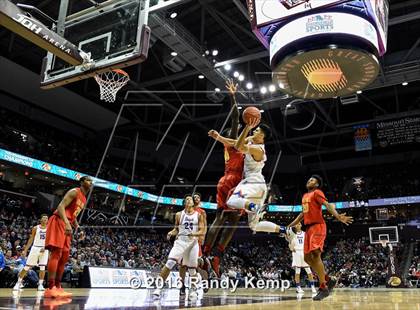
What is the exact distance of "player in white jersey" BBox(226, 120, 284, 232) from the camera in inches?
175

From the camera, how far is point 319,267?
248 inches

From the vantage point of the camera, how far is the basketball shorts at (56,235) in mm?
6062

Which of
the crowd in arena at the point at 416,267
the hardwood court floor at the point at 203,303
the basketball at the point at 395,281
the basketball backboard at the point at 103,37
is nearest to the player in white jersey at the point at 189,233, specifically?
the hardwood court floor at the point at 203,303

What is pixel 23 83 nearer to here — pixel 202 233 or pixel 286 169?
pixel 202 233

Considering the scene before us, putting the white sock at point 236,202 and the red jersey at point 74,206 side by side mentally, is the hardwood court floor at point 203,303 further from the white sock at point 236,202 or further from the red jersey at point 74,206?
the red jersey at point 74,206

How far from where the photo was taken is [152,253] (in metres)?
21.4

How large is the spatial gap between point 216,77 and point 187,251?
34.9 feet

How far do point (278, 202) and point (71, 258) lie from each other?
20716 mm

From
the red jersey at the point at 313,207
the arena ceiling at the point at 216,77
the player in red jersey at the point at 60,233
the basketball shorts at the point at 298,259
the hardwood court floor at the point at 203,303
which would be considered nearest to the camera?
the hardwood court floor at the point at 203,303

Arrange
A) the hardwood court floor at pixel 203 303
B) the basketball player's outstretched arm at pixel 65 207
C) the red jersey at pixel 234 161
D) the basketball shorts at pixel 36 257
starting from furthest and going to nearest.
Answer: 1. the basketball shorts at pixel 36 257
2. the basketball player's outstretched arm at pixel 65 207
3. the red jersey at pixel 234 161
4. the hardwood court floor at pixel 203 303

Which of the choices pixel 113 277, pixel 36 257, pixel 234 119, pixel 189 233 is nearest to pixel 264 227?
pixel 234 119

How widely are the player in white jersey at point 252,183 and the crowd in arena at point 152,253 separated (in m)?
8.03

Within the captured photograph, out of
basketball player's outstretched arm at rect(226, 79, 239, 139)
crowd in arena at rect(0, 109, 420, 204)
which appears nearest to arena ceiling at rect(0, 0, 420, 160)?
crowd in arena at rect(0, 109, 420, 204)

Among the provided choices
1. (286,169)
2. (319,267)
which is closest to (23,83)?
(319,267)
